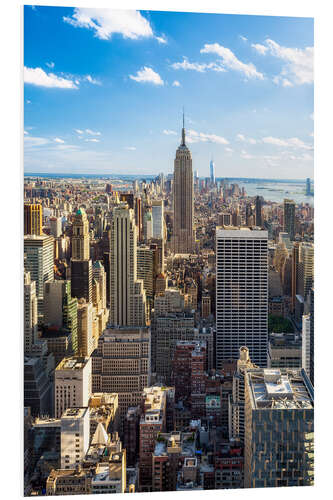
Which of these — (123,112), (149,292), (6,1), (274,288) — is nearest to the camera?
(6,1)

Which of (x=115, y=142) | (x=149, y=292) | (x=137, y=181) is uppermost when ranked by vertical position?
(x=115, y=142)

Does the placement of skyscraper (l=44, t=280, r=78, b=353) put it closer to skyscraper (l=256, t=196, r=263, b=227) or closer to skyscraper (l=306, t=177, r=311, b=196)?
skyscraper (l=256, t=196, r=263, b=227)

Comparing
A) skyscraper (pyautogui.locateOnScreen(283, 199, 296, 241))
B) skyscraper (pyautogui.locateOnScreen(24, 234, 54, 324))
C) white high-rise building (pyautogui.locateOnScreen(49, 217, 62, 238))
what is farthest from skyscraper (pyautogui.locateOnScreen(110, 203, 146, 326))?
skyscraper (pyautogui.locateOnScreen(283, 199, 296, 241))

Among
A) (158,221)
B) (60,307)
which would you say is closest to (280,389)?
(60,307)

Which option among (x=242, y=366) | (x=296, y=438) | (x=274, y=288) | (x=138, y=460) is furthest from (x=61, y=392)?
(x=274, y=288)

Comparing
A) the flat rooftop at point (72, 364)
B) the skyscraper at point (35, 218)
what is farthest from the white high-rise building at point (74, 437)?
the skyscraper at point (35, 218)

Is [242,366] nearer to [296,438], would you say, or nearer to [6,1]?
[296,438]
